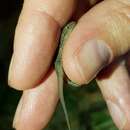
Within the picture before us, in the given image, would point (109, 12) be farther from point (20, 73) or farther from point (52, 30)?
point (20, 73)

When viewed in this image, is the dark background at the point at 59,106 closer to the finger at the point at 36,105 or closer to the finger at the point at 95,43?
the finger at the point at 36,105

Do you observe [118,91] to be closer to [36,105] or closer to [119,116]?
[119,116]

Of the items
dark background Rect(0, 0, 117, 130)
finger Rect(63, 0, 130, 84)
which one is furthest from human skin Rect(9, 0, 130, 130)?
dark background Rect(0, 0, 117, 130)

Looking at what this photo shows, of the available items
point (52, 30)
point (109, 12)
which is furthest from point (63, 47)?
point (109, 12)

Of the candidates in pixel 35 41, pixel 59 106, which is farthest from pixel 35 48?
pixel 59 106

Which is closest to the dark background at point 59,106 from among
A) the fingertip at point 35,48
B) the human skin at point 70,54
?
the human skin at point 70,54

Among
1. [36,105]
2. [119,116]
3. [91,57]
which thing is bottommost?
[119,116]

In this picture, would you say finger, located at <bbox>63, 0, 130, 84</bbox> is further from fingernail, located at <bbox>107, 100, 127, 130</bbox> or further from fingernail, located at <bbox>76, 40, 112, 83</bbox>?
fingernail, located at <bbox>107, 100, 127, 130</bbox>

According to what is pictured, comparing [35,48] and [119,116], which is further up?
[35,48]
